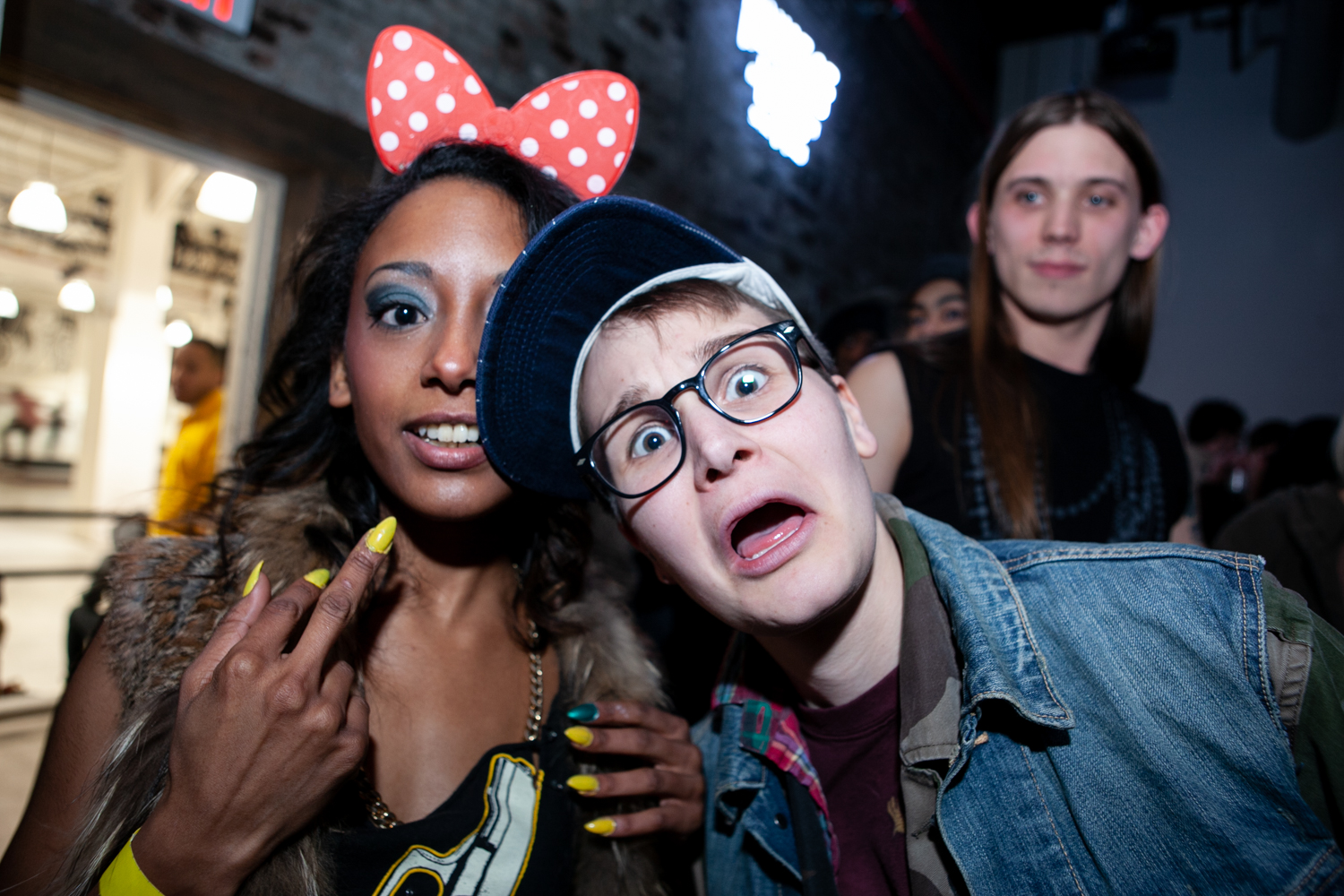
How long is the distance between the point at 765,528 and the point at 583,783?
22.9 inches

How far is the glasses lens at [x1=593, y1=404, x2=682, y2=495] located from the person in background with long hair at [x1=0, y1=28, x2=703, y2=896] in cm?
27

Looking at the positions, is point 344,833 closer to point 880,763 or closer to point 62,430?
point 880,763

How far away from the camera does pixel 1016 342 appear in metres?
2.12

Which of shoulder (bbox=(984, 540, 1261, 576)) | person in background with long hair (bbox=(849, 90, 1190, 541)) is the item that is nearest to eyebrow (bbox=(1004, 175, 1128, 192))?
person in background with long hair (bbox=(849, 90, 1190, 541))

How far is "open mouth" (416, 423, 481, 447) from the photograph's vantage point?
1415 millimetres

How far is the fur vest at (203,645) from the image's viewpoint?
1115mm

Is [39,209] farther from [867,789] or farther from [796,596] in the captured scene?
[867,789]

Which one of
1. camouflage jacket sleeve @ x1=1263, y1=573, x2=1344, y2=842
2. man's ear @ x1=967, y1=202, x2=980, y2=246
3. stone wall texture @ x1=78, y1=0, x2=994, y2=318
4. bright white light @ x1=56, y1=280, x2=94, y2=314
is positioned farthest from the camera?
bright white light @ x1=56, y1=280, x2=94, y2=314

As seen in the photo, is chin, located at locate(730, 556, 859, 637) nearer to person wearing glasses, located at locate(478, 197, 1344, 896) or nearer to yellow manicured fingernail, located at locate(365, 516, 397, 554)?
person wearing glasses, located at locate(478, 197, 1344, 896)

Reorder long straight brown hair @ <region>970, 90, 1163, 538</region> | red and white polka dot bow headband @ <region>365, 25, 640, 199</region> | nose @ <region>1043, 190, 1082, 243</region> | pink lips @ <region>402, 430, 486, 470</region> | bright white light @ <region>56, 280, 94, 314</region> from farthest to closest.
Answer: bright white light @ <region>56, 280, 94, 314</region>, nose @ <region>1043, 190, 1082, 243</region>, long straight brown hair @ <region>970, 90, 1163, 538</region>, red and white polka dot bow headband @ <region>365, 25, 640, 199</region>, pink lips @ <region>402, 430, 486, 470</region>

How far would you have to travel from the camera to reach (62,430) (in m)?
5.29

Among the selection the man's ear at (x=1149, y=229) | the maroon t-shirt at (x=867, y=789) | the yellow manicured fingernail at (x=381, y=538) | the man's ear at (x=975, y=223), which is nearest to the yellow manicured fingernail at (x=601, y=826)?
the maroon t-shirt at (x=867, y=789)

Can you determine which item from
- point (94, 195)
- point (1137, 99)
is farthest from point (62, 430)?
point (1137, 99)

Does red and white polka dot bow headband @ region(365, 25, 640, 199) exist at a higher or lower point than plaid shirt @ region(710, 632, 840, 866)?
higher
